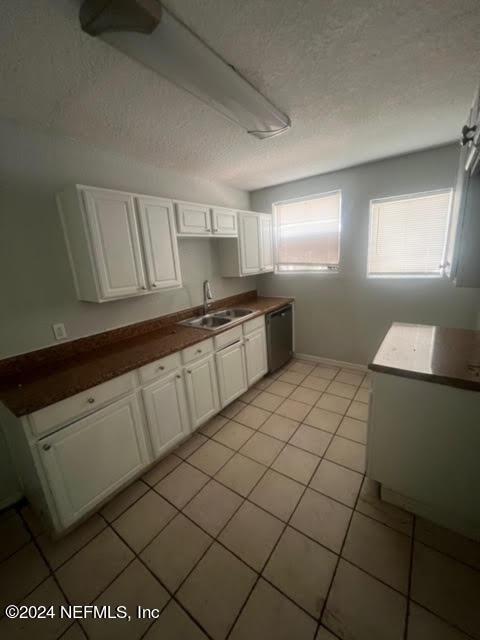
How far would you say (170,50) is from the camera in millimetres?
996

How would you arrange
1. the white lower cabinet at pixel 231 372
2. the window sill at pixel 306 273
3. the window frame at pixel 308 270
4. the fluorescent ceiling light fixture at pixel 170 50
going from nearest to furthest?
the fluorescent ceiling light fixture at pixel 170 50, the white lower cabinet at pixel 231 372, the window frame at pixel 308 270, the window sill at pixel 306 273

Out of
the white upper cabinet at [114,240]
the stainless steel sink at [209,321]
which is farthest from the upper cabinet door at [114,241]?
the stainless steel sink at [209,321]

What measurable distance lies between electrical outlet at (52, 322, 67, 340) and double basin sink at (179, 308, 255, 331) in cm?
105

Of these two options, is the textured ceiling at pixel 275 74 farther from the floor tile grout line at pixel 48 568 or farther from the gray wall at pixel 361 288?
the floor tile grout line at pixel 48 568

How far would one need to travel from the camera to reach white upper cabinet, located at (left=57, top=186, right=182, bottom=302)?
169 cm

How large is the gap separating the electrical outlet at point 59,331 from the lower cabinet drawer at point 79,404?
631 mm

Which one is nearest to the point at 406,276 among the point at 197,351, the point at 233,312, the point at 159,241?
the point at 233,312

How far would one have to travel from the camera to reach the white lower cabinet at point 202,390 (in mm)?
2111

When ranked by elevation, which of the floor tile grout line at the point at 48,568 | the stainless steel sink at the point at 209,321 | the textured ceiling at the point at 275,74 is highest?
the textured ceiling at the point at 275,74

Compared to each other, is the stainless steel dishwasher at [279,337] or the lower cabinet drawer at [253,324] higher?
the lower cabinet drawer at [253,324]

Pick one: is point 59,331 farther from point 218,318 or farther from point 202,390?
point 218,318

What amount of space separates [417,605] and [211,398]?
1695mm

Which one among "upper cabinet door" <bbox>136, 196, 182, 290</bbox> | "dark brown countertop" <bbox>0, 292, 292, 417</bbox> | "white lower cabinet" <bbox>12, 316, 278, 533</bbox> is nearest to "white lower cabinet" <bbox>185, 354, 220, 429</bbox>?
"white lower cabinet" <bbox>12, 316, 278, 533</bbox>

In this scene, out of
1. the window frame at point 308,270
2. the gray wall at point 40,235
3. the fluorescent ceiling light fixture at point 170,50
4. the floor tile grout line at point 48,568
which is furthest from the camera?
the window frame at point 308,270
